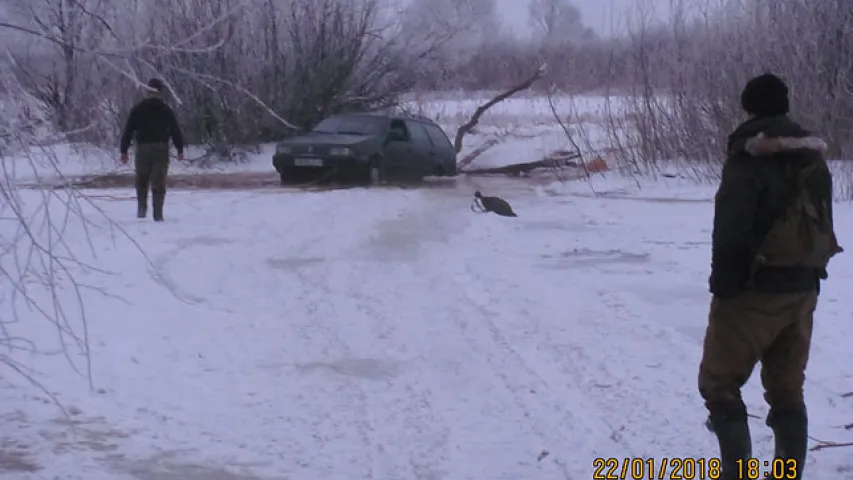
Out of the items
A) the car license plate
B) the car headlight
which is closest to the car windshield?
the car headlight

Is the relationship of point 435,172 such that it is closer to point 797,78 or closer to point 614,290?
point 797,78

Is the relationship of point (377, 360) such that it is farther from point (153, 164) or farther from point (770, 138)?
point (153, 164)

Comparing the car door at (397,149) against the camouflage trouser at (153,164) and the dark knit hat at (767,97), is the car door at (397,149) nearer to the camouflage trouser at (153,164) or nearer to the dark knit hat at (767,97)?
the camouflage trouser at (153,164)

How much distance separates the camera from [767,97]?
182 inches

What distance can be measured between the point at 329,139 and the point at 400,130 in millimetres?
1657

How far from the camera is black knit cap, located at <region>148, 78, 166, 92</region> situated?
16.6ft

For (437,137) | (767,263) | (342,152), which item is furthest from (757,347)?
(437,137)

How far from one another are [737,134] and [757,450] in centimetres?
167

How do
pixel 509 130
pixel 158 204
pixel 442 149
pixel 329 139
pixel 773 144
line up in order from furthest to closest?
pixel 509 130 < pixel 442 149 < pixel 329 139 < pixel 158 204 < pixel 773 144

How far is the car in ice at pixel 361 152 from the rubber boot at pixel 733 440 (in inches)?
649

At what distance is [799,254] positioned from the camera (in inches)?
176

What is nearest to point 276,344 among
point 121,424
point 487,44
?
point 121,424

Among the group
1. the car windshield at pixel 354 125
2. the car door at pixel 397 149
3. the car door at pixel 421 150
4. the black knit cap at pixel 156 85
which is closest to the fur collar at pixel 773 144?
the black knit cap at pixel 156 85

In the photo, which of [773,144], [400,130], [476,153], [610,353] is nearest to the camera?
[773,144]
